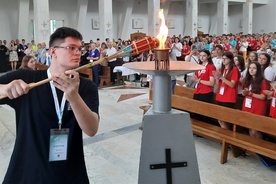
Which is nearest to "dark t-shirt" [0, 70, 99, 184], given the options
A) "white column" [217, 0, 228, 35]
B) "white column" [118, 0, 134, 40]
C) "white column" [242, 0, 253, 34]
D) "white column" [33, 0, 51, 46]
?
"white column" [33, 0, 51, 46]

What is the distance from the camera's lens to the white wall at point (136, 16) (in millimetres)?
18953

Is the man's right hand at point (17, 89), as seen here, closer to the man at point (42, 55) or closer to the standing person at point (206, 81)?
the standing person at point (206, 81)

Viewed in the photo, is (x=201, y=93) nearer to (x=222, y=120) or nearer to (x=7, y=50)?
(x=222, y=120)

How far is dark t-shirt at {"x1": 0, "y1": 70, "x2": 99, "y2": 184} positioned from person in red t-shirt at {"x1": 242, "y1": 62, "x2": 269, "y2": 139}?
10.6 ft

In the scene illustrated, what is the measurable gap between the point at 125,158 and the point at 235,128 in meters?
1.58

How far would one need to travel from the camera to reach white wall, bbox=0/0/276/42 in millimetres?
18953

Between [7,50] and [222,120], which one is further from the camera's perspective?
[7,50]

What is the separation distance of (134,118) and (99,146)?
178 centimetres

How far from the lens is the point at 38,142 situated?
5.89ft

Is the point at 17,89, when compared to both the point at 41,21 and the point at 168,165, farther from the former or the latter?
the point at 41,21

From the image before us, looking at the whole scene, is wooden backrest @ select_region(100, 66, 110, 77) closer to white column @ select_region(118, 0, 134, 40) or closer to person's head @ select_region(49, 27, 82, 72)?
person's head @ select_region(49, 27, 82, 72)

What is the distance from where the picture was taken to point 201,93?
5.49 metres

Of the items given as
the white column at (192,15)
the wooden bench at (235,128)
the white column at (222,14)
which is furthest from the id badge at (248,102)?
the white column at (222,14)

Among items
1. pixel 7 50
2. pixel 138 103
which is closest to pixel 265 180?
pixel 138 103
